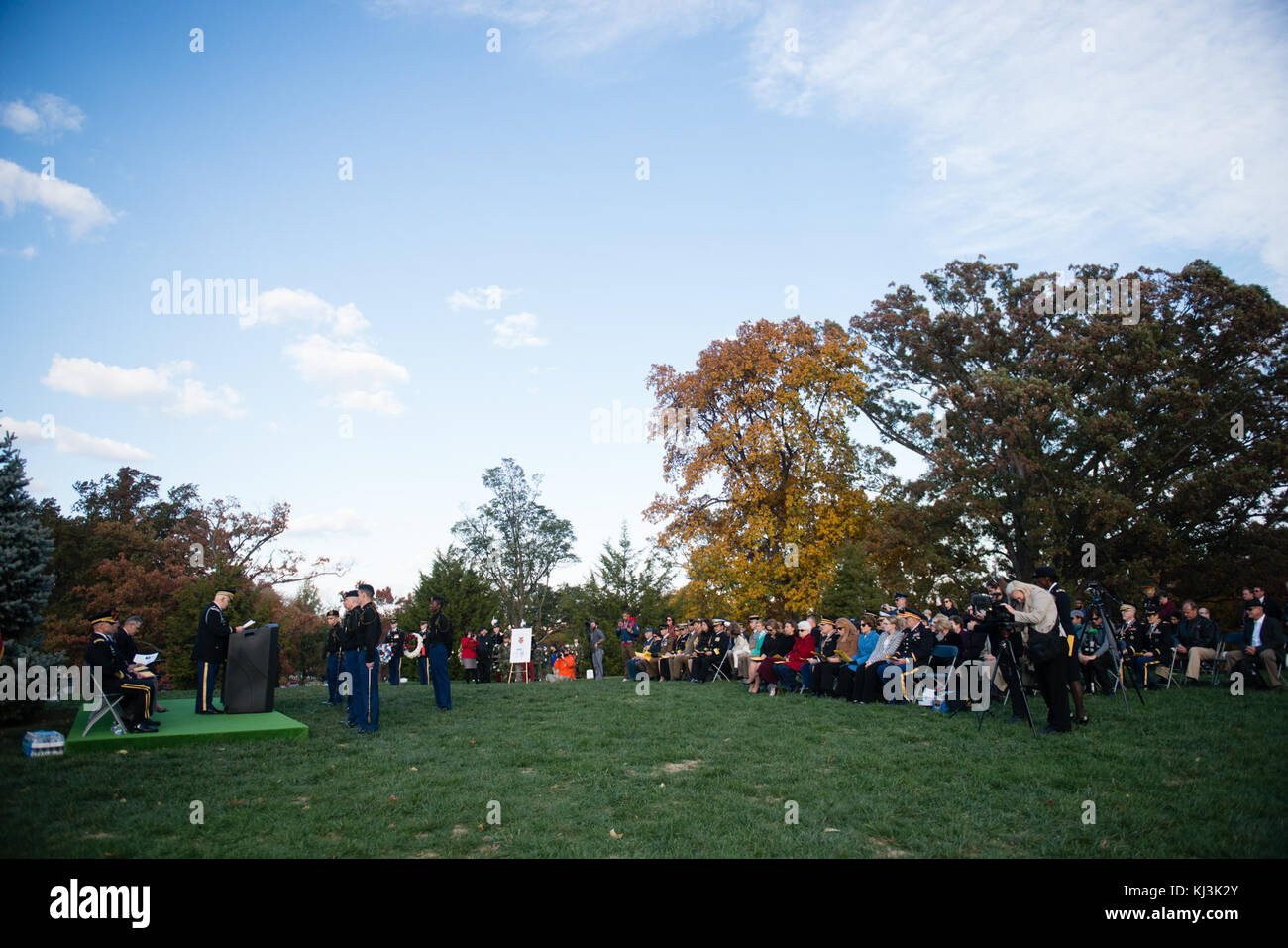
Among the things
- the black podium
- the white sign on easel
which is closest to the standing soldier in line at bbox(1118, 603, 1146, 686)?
the black podium

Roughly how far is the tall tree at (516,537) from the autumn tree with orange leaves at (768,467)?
2702 centimetres

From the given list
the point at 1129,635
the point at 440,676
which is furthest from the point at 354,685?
the point at 1129,635

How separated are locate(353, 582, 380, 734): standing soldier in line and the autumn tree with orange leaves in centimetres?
1694

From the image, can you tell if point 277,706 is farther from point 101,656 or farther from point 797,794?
point 797,794

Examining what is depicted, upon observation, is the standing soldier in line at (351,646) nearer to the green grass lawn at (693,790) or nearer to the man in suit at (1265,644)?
the green grass lawn at (693,790)

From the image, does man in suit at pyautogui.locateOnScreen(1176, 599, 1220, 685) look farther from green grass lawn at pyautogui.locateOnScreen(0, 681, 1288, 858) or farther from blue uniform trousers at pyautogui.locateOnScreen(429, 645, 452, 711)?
blue uniform trousers at pyautogui.locateOnScreen(429, 645, 452, 711)

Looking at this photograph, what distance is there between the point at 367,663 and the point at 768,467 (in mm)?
18868

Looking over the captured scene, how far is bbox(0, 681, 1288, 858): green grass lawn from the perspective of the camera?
16.5ft

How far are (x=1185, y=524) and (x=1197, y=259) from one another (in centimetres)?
898

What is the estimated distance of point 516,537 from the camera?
54688 millimetres

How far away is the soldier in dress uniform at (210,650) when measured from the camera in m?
11.7

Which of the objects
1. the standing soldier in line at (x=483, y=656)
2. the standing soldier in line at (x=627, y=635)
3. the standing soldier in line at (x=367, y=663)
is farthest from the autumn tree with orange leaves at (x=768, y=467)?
the standing soldier in line at (x=367, y=663)

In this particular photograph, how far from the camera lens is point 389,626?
70.7ft
